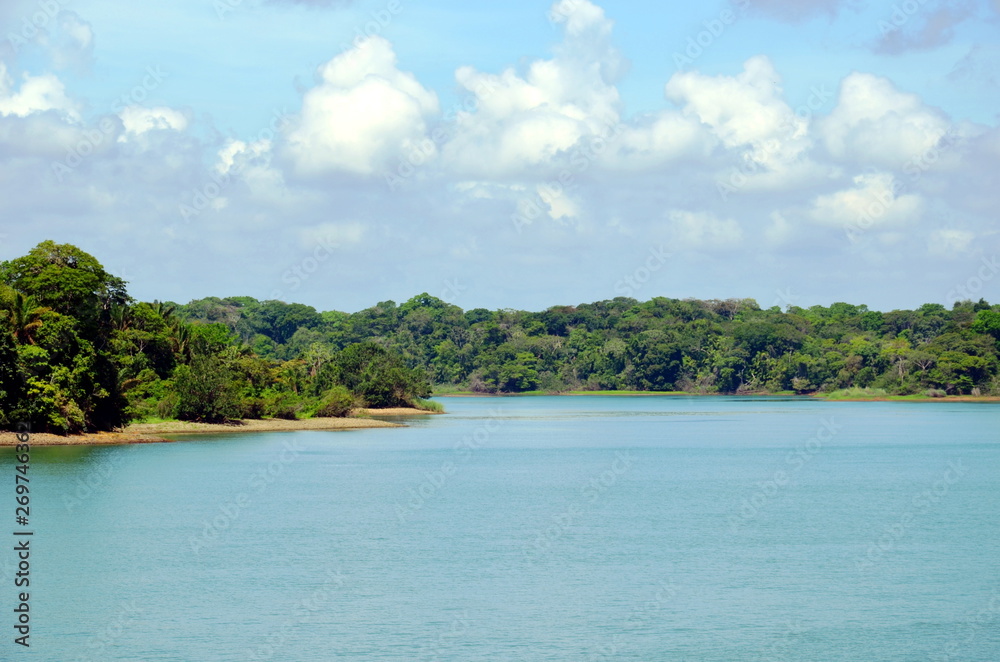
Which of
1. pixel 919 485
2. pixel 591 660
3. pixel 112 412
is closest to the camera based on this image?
pixel 591 660

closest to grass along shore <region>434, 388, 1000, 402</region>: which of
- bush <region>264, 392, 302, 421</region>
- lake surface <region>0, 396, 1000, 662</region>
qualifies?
lake surface <region>0, 396, 1000, 662</region>

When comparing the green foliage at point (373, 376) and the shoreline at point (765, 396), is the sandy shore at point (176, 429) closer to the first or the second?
the green foliage at point (373, 376)

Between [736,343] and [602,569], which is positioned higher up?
[736,343]

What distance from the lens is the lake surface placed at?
70.1 feet

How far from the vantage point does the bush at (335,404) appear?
82.7 meters

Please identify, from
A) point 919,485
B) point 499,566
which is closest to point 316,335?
point 919,485

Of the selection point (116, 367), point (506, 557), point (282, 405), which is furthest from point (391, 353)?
point (506, 557)

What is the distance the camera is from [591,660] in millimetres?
20156

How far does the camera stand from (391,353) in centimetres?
10850

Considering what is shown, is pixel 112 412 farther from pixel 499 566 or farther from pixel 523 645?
pixel 523 645

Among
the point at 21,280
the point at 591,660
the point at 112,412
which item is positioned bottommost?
the point at 591,660

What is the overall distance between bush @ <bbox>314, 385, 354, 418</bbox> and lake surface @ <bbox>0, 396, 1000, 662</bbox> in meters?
26.9

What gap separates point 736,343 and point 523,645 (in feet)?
484

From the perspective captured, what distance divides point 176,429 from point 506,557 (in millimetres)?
45000
